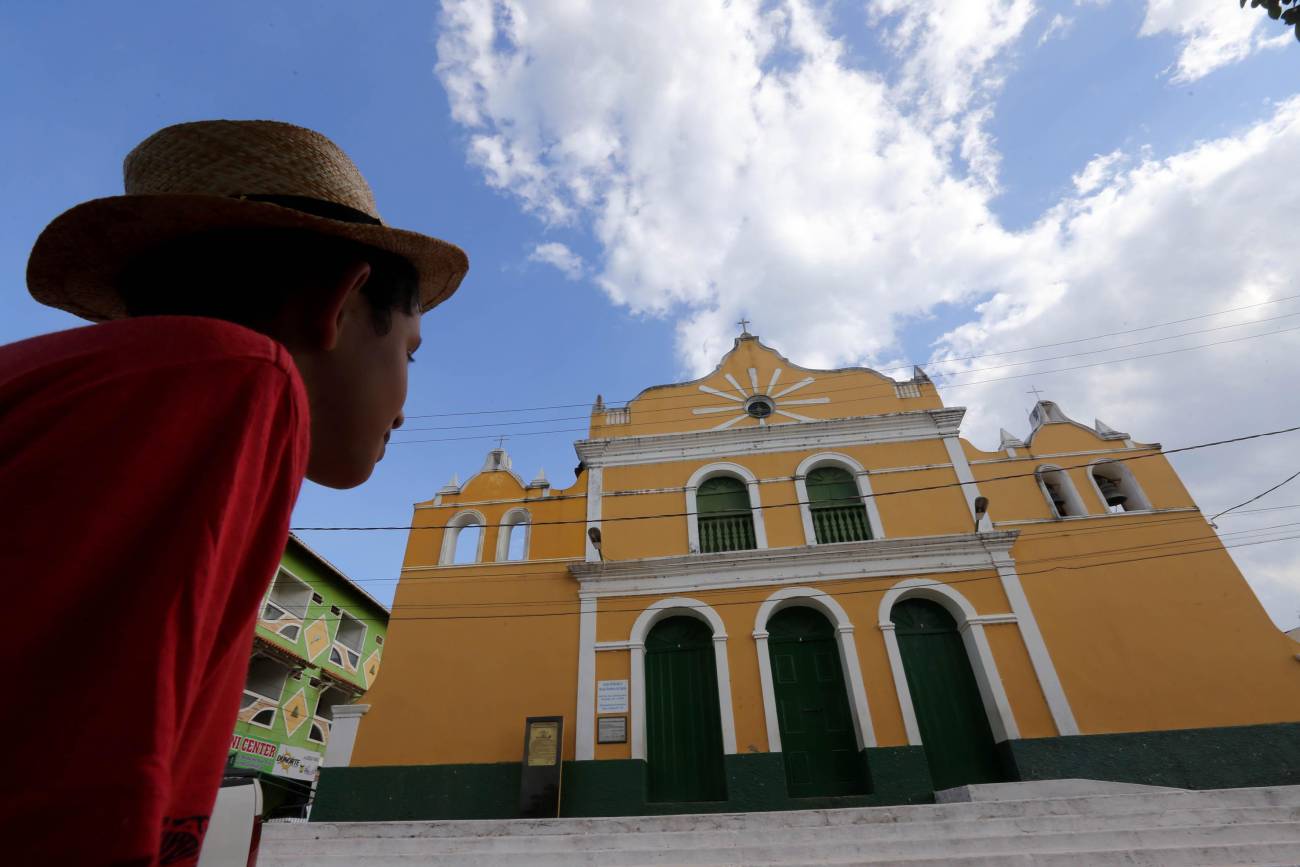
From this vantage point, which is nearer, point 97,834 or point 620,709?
point 97,834

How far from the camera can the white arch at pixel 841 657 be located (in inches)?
393

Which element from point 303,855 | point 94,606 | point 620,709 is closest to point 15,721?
point 94,606

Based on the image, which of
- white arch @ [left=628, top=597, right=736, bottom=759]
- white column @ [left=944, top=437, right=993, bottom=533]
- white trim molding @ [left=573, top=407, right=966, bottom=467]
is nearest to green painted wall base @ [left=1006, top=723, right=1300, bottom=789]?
white column @ [left=944, top=437, right=993, bottom=533]

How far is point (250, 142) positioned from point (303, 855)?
8.15 m

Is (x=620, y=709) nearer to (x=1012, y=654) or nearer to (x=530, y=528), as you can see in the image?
(x=530, y=528)

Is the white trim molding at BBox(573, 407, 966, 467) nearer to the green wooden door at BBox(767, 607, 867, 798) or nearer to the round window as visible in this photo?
the round window

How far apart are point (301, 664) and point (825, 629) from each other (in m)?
16.2

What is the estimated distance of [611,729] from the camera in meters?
10.3

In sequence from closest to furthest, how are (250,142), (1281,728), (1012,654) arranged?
(250,142) → (1281,728) → (1012,654)

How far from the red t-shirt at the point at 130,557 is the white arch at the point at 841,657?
10.4 metres

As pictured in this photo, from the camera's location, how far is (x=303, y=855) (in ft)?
22.7

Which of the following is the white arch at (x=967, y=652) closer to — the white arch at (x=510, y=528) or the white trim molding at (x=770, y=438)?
the white trim molding at (x=770, y=438)

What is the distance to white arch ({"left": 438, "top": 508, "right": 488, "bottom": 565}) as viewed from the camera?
12602 mm

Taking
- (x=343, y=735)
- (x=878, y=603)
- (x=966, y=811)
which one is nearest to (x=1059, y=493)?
(x=878, y=603)
